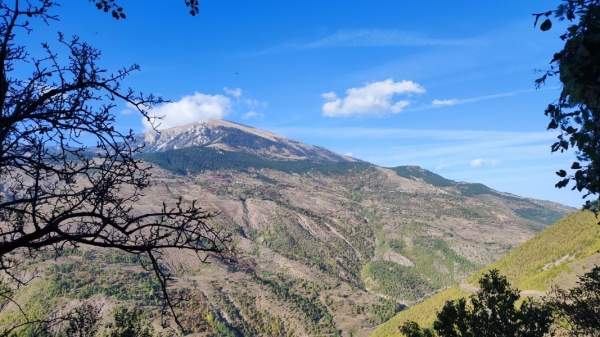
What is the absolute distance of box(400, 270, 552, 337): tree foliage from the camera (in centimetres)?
2591

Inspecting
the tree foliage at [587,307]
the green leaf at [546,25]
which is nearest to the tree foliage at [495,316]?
the tree foliage at [587,307]

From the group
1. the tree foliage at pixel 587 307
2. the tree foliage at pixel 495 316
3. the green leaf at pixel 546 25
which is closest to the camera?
the green leaf at pixel 546 25

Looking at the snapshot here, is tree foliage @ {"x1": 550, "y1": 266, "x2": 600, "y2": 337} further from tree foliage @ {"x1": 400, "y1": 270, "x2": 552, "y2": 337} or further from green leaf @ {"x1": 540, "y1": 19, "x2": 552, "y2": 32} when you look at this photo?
green leaf @ {"x1": 540, "y1": 19, "x2": 552, "y2": 32}

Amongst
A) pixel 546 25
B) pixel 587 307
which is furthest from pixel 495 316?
pixel 546 25

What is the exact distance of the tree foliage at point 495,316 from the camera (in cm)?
2591

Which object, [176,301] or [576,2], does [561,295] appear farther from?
[176,301]

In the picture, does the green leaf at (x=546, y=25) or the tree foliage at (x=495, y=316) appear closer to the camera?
the green leaf at (x=546, y=25)

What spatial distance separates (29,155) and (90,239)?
1474 millimetres

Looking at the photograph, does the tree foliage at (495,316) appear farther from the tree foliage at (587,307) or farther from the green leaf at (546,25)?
the green leaf at (546,25)

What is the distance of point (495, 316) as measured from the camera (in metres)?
28.6

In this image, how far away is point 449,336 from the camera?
30578 mm

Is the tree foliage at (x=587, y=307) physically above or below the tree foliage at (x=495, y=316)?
above

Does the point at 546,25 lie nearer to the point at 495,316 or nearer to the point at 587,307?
the point at 587,307

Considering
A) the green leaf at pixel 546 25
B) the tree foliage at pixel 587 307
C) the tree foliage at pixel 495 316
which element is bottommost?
the tree foliage at pixel 495 316
